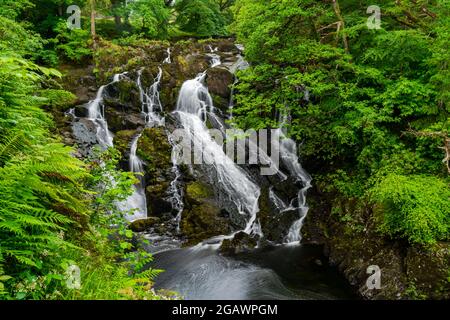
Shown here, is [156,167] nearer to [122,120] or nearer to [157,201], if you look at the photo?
[157,201]

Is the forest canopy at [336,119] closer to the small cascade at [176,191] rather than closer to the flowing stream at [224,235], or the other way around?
the flowing stream at [224,235]

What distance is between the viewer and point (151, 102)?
612 inches

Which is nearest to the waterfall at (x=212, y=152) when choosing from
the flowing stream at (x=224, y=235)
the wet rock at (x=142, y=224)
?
the flowing stream at (x=224, y=235)

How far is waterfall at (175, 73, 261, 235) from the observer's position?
11969 mm

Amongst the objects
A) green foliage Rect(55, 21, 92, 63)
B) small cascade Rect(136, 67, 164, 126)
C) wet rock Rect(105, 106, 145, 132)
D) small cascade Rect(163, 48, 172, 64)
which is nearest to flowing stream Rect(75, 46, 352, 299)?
small cascade Rect(136, 67, 164, 126)

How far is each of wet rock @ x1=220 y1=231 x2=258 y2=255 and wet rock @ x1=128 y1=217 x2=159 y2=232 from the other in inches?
106

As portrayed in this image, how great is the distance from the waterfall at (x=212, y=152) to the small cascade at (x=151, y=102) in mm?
976

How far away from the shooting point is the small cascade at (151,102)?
1495 cm

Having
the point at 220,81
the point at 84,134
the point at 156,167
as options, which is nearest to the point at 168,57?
the point at 220,81

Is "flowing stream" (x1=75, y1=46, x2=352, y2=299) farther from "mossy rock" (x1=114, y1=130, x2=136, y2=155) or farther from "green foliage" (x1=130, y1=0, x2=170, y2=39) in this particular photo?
"green foliage" (x1=130, y1=0, x2=170, y2=39)

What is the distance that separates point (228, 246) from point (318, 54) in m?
6.94

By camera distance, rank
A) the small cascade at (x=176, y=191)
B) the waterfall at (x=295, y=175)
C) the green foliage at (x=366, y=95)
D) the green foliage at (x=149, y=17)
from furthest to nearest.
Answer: the green foliage at (x=149, y=17) < the small cascade at (x=176, y=191) < the waterfall at (x=295, y=175) < the green foliage at (x=366, y=95)

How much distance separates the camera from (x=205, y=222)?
11195 millimetres

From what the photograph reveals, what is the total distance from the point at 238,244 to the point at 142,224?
336 centimetres
